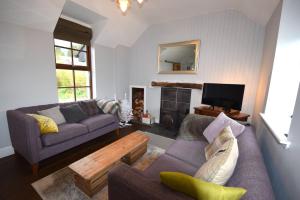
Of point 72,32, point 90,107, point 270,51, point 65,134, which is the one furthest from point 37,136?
point 270,51

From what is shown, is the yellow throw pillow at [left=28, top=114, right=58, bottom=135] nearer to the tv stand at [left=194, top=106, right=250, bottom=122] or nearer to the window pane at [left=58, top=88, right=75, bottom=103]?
the window pane at [left=58, top=88, right=75, bottom=103]

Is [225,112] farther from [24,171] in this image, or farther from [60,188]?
[24,171]

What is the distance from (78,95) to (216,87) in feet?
10.7

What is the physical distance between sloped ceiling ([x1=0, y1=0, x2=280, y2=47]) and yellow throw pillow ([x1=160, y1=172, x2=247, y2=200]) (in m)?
2.42

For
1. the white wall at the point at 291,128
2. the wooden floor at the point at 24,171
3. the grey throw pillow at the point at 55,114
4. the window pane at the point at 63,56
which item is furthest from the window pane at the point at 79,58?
the white wall at the point at 291,128

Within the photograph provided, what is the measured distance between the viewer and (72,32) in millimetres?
3039

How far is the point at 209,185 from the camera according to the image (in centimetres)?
72

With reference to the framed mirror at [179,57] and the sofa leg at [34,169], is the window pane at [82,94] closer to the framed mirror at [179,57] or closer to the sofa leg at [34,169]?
the sofa leg at [34,169]

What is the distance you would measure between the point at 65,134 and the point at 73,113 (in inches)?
22.8

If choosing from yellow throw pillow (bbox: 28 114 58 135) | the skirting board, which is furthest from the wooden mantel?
the skirting board

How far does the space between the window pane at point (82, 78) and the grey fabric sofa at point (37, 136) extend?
39.3 inches

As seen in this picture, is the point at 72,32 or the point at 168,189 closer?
the point at 168,189

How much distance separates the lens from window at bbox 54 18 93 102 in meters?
2.95

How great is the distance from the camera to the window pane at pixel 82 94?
136 inches
